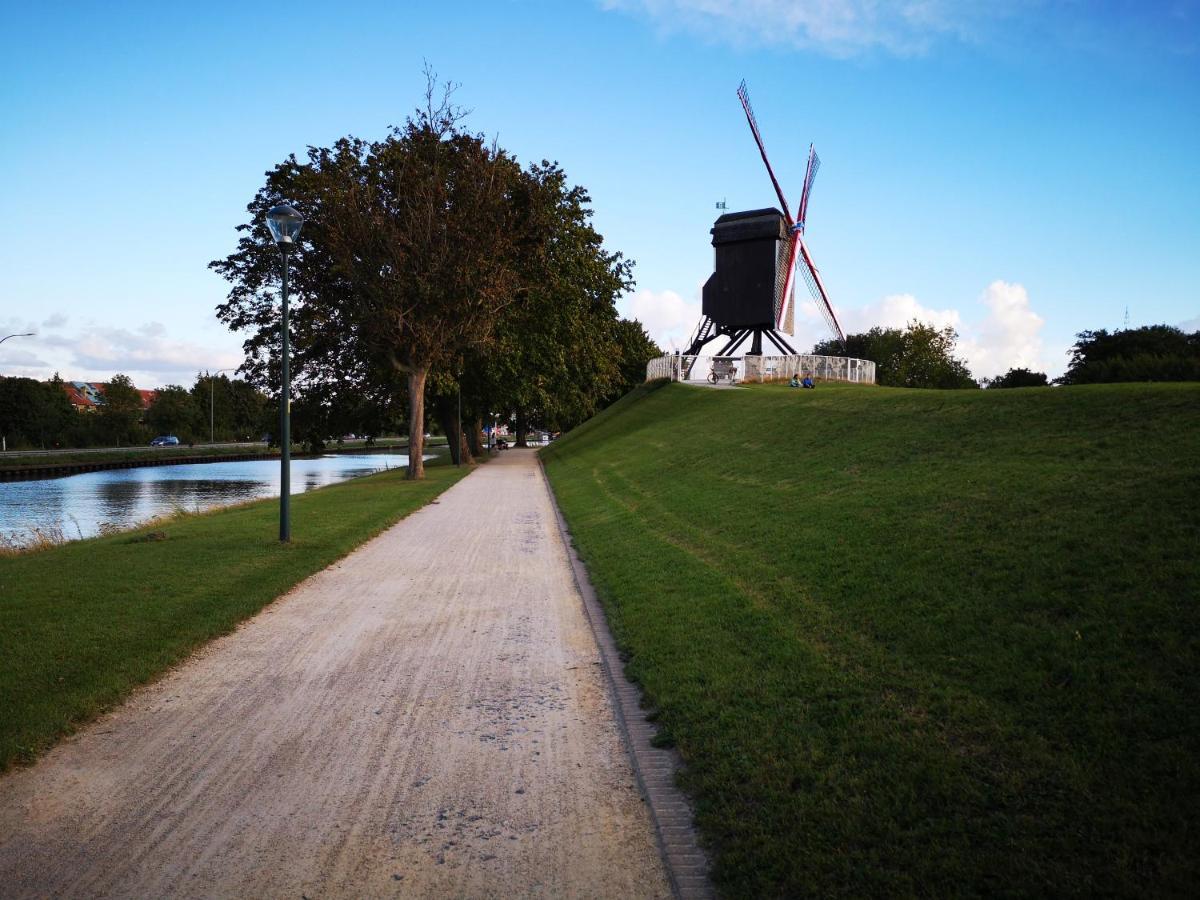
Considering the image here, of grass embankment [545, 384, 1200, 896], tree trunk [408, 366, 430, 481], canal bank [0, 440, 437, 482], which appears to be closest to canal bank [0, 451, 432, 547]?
canal bank [0, 440, 437, 482]

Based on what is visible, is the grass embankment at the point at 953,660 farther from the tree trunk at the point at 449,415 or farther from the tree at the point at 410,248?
the tree trunk at the point at 449,415

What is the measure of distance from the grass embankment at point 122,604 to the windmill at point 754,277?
129 feet

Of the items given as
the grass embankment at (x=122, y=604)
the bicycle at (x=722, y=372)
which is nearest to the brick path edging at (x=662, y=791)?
the grass embankment at (x=122, y=604)

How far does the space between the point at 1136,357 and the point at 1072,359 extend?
40.4 ft

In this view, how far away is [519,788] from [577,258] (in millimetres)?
31529

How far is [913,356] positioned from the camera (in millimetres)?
59312

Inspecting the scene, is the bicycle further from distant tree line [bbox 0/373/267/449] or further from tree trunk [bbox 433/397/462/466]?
distant tree line [bbox 0/373/267/449]

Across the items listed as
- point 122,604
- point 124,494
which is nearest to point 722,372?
point 124,494

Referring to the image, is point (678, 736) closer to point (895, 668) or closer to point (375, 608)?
point (895, 668)

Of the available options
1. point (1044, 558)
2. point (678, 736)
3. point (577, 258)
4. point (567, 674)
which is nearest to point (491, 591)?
point (567, 674)

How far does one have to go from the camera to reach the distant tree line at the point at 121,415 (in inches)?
2707

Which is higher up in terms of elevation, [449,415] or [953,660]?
[449,415]

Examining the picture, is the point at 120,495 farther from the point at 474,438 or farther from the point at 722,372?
the point at 722,372

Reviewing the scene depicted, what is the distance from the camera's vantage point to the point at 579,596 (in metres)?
9.80
